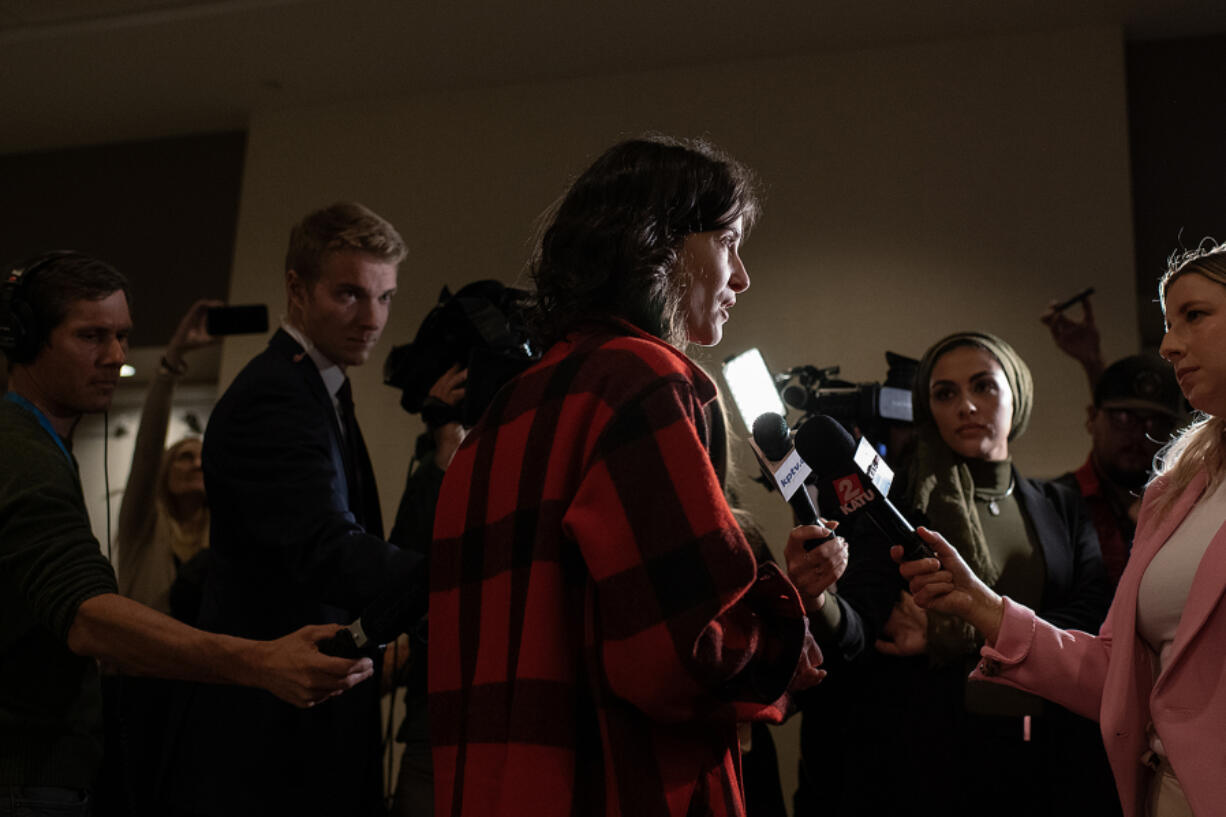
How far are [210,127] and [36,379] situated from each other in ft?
10.6

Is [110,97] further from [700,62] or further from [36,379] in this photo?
[36,379]

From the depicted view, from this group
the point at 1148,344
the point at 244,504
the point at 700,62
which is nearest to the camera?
the point at 244,504

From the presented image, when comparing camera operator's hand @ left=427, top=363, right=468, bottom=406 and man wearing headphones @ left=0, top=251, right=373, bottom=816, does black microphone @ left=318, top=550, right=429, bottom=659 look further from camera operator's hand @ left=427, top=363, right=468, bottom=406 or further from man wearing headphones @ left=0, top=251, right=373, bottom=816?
camera operator's hand @ left=427, top=363, right=468, bottom=406

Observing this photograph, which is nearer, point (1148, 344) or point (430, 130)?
point (1148, 344)

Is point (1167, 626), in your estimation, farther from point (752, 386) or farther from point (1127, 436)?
point (1127, 436)

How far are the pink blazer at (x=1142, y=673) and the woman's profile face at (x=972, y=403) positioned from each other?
1.99ft

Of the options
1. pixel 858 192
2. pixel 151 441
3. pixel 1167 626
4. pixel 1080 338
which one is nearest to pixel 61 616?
pixel 151 441

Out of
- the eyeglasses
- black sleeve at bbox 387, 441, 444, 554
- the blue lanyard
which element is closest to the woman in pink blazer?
the eyeglasses

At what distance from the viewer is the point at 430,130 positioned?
415 cm

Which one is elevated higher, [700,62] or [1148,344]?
[700,62]

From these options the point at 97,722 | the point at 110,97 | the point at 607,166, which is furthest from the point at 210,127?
the point at 607,166

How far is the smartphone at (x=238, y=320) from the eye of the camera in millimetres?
2531

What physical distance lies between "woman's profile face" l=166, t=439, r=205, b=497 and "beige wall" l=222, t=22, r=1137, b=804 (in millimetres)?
652

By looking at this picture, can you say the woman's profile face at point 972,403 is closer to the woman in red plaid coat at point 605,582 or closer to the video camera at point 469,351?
the video camera at point 469,351
